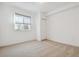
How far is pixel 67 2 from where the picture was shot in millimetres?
1337

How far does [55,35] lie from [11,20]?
2.72 ft

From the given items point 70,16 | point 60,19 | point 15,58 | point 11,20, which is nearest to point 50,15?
point 60,19

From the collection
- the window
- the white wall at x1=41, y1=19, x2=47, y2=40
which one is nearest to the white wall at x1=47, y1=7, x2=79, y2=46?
the white wall at x1=41, y1=19, x2=47, y2=40

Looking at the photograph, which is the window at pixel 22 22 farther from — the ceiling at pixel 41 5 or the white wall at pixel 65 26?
the white wall at pixel 65 26

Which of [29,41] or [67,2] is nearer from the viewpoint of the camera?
[67,2]

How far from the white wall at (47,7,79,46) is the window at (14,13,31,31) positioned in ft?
1.22

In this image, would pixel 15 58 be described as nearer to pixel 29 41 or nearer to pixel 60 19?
pixel 29 41

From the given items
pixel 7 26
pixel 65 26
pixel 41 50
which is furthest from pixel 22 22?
pixel 65 26

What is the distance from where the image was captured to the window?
138 centimetres

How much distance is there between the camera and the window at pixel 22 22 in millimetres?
1383

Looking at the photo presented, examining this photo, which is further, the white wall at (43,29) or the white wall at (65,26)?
the white wall at (43,29)

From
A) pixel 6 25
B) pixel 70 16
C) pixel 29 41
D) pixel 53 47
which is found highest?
pixel 70 16

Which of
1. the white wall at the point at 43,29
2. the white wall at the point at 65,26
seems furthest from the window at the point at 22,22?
the white wall at the point at 65,26

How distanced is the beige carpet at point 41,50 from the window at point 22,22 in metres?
0.31
